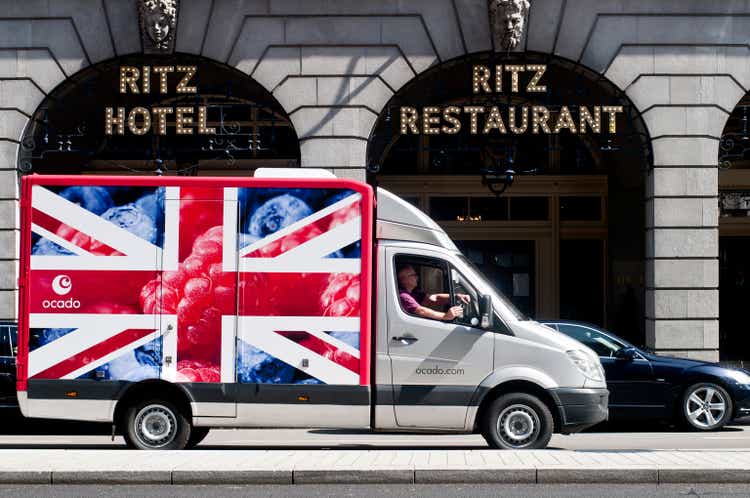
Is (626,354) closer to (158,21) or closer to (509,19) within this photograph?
(509,19)

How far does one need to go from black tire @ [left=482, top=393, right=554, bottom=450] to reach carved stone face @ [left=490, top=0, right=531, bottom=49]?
893 cm

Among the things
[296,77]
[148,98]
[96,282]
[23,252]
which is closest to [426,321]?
[96,282]

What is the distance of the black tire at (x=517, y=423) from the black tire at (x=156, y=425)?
122 inches

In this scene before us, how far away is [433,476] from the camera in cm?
1039

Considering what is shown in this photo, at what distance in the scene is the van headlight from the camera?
42.4 ft

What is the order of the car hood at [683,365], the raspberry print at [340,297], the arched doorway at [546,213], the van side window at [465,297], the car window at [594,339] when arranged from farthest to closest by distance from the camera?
the arched doorway at [546,213] → the car window at [594,339] → the car hood at [683,365] → the van side window at [465,297] → the raspberry print at [340,297]

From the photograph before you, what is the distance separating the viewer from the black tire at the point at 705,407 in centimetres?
1592

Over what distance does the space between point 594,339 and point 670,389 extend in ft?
3.73

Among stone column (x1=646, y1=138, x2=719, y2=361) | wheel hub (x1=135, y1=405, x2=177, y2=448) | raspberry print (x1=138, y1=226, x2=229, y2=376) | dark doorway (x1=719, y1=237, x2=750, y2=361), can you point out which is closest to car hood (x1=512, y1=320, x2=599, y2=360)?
raspberry print (x1=138, y1=226, x2=229, y2=376)

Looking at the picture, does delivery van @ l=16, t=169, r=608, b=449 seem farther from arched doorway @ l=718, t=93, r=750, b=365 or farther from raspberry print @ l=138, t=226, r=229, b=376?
arched doorway @ l=718, t=93, r=750, b=365

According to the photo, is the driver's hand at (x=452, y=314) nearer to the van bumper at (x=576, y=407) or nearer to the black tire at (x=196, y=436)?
the van bumper at (x=576, y=407)

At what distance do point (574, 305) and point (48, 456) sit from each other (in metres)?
16.1

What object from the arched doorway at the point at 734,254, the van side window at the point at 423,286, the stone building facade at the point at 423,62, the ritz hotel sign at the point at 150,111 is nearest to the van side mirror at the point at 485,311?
the van side window at the point at 423,286

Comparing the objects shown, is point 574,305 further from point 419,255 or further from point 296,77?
point 419,255
